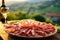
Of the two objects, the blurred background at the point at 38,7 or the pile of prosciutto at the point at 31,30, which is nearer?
the pile of prosciutto at the point at 31,30

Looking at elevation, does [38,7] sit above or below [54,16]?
above

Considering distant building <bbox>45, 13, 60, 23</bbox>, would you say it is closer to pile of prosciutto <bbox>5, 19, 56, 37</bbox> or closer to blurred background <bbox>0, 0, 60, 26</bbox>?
blurred background <bbox>0, 0, 60, 26</bbox>

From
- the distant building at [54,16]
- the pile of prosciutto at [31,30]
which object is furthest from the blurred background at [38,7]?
the pile of prosciutto at [31,30]

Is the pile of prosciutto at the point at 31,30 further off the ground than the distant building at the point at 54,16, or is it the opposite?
the pile of prosciutto at the point at 31,30

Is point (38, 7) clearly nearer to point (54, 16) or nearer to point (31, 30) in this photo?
→ point (54, 16)

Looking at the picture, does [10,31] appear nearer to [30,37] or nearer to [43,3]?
[30,37]

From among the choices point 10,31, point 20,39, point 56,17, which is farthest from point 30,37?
point 56,17

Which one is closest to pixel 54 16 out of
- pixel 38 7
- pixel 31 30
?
pixel 38 7

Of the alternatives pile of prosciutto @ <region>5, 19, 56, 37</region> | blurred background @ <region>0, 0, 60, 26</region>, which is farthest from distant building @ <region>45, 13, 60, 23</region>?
pile of prosciutto @ <region>5, 19, 56, 37</region>

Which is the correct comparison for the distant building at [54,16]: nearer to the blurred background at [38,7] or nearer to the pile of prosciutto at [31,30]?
the blurred background at [38,7]

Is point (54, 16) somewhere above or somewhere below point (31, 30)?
below

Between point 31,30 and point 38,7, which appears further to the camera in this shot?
point 38,7

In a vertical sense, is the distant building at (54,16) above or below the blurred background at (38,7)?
below
